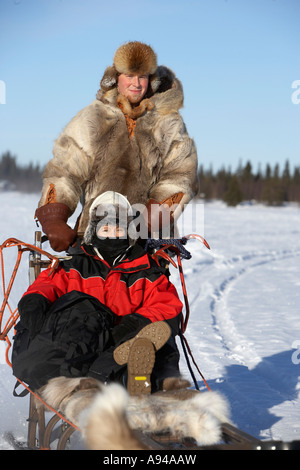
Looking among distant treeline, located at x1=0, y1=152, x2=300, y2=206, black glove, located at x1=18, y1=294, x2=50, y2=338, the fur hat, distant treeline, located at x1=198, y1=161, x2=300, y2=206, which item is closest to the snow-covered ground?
black glove, located at x1=18, y1=294, x2=50, y2=338

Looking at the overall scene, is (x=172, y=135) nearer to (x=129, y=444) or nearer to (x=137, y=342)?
(x=137, y=342)

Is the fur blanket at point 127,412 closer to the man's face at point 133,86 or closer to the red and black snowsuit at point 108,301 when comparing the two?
the red and black snowsuit at point 108,301

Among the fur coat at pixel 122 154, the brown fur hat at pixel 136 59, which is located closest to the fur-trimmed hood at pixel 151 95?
the fur coat at pixel 122 154

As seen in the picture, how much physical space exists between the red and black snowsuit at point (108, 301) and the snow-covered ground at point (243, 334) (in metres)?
0.97

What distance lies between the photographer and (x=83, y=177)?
354 cm

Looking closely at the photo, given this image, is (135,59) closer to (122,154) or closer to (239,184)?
(122,154)

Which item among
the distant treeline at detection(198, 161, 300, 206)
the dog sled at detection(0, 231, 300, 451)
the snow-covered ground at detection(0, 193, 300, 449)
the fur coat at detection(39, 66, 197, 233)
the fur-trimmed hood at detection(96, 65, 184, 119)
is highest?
the fur-trimmed hood at detection(96, 65, 184, 119)

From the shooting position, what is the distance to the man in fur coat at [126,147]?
11.5 ft

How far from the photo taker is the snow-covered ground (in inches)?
152

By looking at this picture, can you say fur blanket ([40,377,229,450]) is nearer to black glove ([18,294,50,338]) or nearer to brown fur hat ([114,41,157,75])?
black glove ([18,294,50,338])

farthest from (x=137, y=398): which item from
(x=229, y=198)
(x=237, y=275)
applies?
(x=229, y=198)

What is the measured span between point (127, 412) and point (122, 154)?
181 centimetres

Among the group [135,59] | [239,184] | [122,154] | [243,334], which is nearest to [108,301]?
[122,154]

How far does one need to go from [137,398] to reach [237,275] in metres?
8.69
